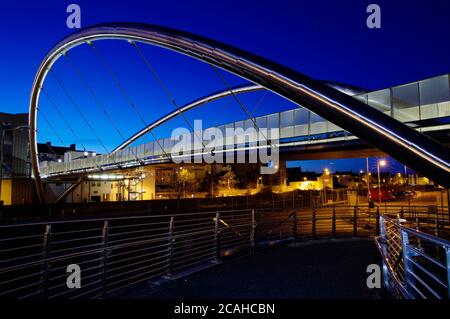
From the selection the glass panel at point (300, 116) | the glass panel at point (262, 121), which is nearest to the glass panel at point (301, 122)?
the glass panel at point (300, 116)

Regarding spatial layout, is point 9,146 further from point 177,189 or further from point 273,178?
point 273,178

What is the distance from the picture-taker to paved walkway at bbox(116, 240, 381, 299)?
18.1ft

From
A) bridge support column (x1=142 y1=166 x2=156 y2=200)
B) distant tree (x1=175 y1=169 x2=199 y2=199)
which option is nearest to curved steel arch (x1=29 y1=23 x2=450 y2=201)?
bridge support column (x1=142 y1=166 x2=156 y2=200)

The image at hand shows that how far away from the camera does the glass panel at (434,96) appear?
1350 centimetres

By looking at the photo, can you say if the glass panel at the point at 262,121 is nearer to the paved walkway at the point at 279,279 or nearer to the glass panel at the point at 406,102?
the glass panel at the point at 406,102

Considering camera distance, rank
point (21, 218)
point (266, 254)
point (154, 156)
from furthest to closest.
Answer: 1. point (154, 156)
2. point (21, 218)
3. point (266, 254)

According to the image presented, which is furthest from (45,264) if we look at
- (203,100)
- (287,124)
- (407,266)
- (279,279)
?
(203,100)

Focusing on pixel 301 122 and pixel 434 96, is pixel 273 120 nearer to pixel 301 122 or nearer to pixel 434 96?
pixel 301 122

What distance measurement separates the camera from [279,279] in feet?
21.2

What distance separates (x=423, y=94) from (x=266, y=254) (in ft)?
33.6

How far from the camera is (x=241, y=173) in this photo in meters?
63.5

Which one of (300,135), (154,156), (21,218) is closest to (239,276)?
(300,135)
